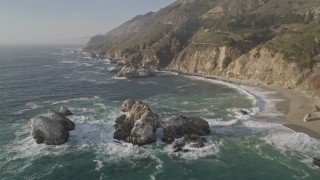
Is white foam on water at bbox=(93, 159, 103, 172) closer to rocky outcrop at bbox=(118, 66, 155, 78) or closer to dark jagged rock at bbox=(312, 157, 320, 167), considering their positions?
dark jagged rock at bbox=(312, 157, 320, 167)

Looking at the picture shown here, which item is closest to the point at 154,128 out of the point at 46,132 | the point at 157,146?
the point at 157,146

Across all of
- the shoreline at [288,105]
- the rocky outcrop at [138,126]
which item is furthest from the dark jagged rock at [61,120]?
the shoreline at [288,105]

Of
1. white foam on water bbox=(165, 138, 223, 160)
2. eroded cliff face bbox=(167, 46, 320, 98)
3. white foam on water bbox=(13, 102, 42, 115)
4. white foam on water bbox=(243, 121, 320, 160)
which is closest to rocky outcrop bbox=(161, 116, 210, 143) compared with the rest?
white foam on water bbox=(165, 138, 223, 160)

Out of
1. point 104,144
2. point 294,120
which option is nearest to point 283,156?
point 294,120

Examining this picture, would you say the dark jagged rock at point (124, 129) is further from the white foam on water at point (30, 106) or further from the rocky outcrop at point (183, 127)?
the white foam on water at point (30, 106)

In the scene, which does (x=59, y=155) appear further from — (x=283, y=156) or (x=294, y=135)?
(x=294, y=135)

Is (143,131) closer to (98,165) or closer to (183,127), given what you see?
(183,127)

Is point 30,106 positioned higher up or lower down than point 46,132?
lower down
